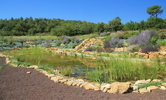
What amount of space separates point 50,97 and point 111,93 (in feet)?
4.40

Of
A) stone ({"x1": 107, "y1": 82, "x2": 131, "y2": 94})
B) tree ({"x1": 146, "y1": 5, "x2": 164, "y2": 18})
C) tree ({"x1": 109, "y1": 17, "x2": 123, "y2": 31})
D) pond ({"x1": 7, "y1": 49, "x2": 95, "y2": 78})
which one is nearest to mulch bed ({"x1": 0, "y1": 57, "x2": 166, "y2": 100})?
stone ({"x1": 107, "y1": 82, "x2": 131, "y2": 94})

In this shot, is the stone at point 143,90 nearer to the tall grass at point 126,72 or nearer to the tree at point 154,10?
the tall grass at point 126,72

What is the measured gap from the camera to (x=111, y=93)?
10.9ft

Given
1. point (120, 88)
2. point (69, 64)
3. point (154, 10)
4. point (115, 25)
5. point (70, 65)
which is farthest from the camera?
point (154, 10)

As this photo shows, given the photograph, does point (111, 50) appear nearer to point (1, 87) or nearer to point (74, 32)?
point (1, 87)

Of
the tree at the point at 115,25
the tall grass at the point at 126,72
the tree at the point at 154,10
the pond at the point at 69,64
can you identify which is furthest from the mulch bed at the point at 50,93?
the tree at the point at 154,10

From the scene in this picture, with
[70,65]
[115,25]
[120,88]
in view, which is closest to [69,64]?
[70,65]

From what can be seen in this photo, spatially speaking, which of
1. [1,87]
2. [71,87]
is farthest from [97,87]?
[1,87]

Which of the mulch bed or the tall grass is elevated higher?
the tall grass

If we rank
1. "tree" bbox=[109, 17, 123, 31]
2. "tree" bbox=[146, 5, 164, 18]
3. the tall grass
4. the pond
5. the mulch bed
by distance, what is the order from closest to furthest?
the mulch bed, the tall grass, the pond, "tree" bbox=[109, 17, 123, 31], "tree" bbox=[146, 5, 164, 18]

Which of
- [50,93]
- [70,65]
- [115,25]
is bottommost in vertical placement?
[50,93]

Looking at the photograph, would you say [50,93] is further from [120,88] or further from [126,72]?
[126,72]

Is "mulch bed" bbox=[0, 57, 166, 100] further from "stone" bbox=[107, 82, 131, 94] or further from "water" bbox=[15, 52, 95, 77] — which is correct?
"water" bbox=[15, 52, 95, 77]

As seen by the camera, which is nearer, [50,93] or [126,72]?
[50,93]
